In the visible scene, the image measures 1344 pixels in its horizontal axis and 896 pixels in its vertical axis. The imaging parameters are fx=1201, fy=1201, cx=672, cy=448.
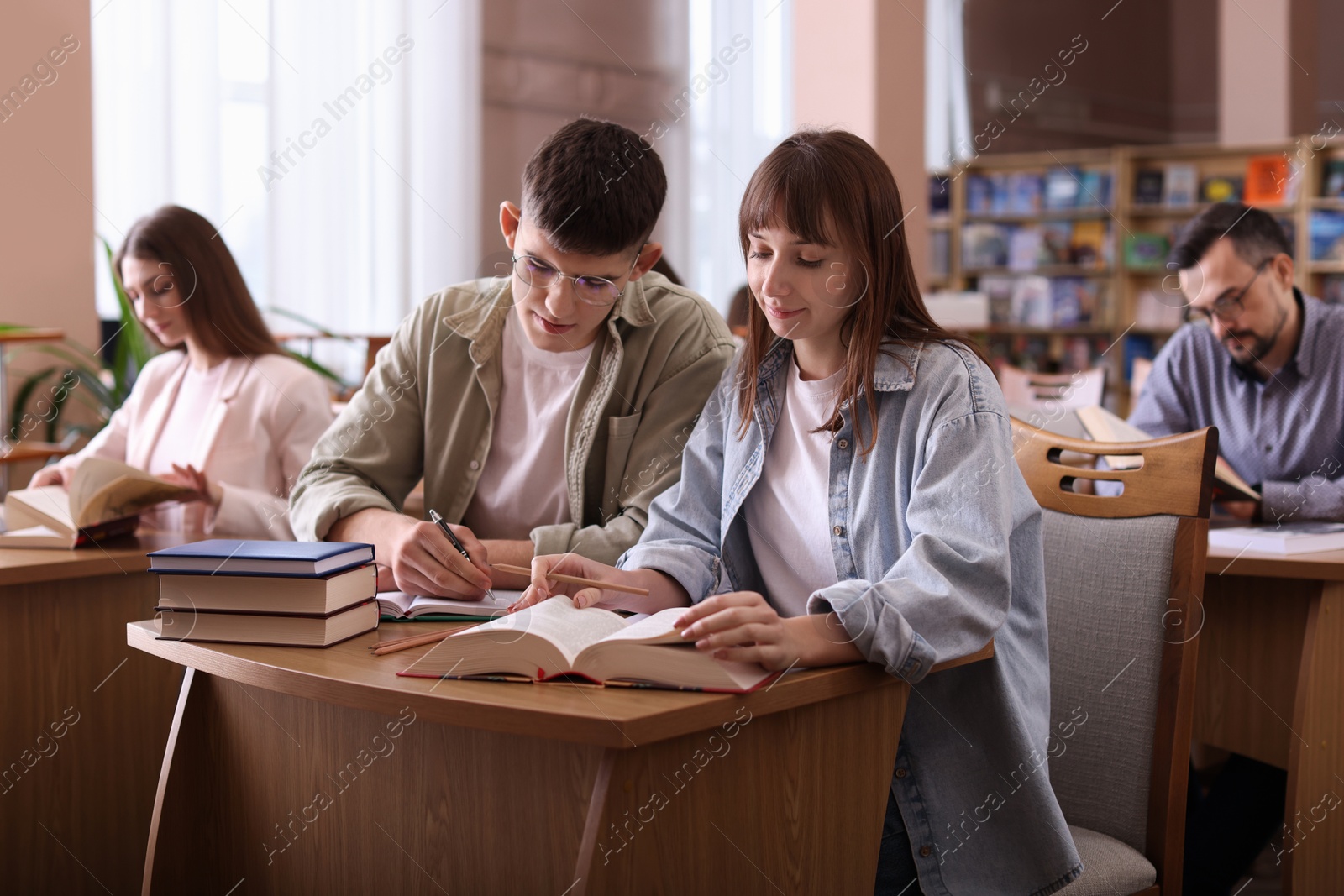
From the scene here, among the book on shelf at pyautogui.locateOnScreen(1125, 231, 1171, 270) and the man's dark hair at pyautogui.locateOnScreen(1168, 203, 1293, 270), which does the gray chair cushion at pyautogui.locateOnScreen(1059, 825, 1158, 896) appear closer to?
the man's dark hair at pyautogui.locateOnScreen(1168, 203, 1293, 270)

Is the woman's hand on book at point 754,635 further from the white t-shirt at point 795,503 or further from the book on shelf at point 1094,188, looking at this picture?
the book on shelf at point 1094,188

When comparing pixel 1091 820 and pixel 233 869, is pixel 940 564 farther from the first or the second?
pixel 233 869

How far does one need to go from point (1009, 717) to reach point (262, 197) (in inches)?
171

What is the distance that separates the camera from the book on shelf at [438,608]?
141 cm

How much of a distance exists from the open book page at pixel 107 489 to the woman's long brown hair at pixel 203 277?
581mm

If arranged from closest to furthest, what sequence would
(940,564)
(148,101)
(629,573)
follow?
(940,564) → (629,573) → (148,101)

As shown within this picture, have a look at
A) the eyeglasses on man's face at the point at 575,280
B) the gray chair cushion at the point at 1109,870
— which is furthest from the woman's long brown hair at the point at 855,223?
the gray chair cushion at the point at 1109,870

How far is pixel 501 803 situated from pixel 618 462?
0.68 meters

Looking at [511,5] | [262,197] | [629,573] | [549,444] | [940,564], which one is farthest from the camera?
[511,5]

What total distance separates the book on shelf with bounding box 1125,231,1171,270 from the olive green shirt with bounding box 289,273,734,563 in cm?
686

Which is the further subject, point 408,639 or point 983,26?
point 983,26

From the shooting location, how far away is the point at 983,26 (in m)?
8.91

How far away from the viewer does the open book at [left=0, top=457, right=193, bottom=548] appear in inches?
80.4

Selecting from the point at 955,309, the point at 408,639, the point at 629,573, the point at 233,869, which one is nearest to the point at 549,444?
the point at 629,573
